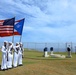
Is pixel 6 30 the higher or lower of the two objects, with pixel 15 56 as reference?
higher

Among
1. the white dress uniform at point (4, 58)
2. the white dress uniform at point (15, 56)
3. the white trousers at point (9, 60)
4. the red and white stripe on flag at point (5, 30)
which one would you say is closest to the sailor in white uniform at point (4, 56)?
the white dress uniform at point (4, 58)

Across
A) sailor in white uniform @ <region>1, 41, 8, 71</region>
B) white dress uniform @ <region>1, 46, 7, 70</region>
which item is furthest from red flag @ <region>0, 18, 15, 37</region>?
white dress uniform @ <region>1, 46, 7, 70</region>

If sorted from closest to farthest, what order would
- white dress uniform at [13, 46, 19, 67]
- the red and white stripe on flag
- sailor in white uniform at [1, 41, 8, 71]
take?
sailor in white uniform at [1, 41, 8, 71], white dress uniform at [13, 46, 19, 67], the red and white stripe on flag

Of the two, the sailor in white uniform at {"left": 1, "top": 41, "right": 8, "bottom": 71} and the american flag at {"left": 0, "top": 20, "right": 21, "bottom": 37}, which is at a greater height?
the american flag at {"left": 0, "top": 20, "right": 21, "bottom": 37}

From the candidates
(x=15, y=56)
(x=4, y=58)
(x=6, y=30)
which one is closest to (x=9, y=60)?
(x=4, y=58)

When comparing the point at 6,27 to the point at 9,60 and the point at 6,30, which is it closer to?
the point at 6,30

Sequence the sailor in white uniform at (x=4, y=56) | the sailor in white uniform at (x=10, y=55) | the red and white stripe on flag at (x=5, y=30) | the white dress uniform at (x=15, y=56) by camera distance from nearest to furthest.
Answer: the sailor in white uniform at (x=4, y=56)
the sailor in white uniform at (x=10, y=55)
the white dress uniform at (x=15, y=56)
the red and white stripe on flag at (x=5, y=30)

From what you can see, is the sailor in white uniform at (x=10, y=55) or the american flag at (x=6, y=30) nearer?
the sailor in white uniform at (x=10, y=55)

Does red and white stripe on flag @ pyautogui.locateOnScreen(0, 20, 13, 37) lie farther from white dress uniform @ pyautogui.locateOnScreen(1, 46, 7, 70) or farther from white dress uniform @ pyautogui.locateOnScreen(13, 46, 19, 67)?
white dress uniform @ pyautogui.locateOnScreen(1, 46, 7, 70)

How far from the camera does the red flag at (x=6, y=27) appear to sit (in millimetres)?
21859

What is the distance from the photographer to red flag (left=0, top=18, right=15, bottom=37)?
21859mm

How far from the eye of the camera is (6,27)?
22.0 meters

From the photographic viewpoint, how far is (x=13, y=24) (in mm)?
22391

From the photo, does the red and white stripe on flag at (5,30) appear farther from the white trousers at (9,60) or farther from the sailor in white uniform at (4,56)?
the white trousers at (9,60)
